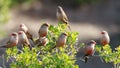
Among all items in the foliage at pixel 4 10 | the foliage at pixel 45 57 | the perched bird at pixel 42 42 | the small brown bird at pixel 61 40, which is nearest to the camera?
the foliage at pixel 45 57

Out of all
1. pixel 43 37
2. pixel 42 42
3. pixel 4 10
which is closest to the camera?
pixel 42 42

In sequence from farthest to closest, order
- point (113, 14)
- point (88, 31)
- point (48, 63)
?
point (113, 14) → point (88, 31) → point (48, 63)

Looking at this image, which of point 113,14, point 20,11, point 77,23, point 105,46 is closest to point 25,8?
point 20,11

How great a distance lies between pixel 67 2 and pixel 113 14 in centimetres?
182

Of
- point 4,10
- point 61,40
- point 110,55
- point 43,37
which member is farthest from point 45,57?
point 4,10

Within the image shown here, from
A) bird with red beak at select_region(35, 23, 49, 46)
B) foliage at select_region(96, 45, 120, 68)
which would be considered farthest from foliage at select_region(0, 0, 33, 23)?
foliage at select_region(96, 45, 120, 68)

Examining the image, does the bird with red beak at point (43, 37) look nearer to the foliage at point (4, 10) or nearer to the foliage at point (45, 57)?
the foliage at point (45, 57)

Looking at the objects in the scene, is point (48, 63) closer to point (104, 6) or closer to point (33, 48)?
point (33, 48)

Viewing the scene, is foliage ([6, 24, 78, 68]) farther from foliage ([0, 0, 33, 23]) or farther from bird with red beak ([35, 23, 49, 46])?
foliage ([0, 0, 33, 23])

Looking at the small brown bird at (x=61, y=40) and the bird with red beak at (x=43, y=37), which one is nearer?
the small brown bird at (x=61, y=40)

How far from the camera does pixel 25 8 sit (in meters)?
21.2

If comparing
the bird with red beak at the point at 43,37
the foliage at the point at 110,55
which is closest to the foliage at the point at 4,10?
the bird with red beak at the point at 43,37

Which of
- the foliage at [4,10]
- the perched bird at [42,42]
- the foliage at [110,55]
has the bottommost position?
the foliage at [110,55]

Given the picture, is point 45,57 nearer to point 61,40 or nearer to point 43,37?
point 61,40
